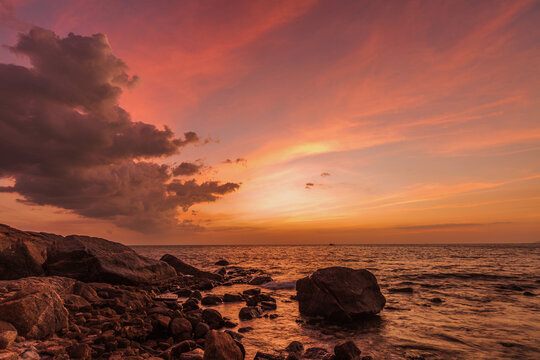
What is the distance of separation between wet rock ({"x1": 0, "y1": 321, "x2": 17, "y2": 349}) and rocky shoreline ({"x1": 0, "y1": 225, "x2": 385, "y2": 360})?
20 millimetres

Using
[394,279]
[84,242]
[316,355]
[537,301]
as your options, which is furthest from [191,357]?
[394,279]

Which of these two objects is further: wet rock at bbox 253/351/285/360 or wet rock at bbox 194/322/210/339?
wet rock at bbox 194/322/210/339

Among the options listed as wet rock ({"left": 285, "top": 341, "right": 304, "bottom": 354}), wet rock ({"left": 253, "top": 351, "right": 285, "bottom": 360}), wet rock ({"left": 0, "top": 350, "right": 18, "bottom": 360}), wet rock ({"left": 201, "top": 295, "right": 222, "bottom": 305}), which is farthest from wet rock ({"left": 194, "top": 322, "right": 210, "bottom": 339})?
wet rock ({"left": 201, "top": 295, "right": 222, "bottom": 305})

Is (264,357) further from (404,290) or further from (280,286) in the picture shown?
(404,290)

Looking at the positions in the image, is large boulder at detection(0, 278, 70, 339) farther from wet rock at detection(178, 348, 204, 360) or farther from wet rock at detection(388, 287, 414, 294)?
wet rock at detection(388, 287, 414, 294)

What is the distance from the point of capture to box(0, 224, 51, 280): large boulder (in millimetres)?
12586

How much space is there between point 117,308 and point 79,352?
5.56 m

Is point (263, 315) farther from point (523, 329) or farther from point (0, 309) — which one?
point (523, 329)

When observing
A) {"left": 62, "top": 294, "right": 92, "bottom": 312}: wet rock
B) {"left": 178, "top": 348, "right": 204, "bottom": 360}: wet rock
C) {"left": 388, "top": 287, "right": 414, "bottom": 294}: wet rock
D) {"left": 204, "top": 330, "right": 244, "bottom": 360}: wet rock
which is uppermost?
{"left": 62, "top": 294, "right": 92, "bottom": 312}: wet rock

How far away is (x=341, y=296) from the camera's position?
13.2 meters

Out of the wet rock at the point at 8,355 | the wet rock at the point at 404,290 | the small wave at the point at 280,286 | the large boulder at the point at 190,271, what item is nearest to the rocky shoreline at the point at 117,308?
the wet rock at the point at 8,355

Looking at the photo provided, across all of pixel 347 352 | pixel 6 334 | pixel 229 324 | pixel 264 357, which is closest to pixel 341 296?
pixel 347 352

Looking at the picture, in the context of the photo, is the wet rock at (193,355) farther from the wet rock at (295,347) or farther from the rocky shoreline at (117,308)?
the wet rock at (295,347)

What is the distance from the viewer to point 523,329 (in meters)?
11.7
